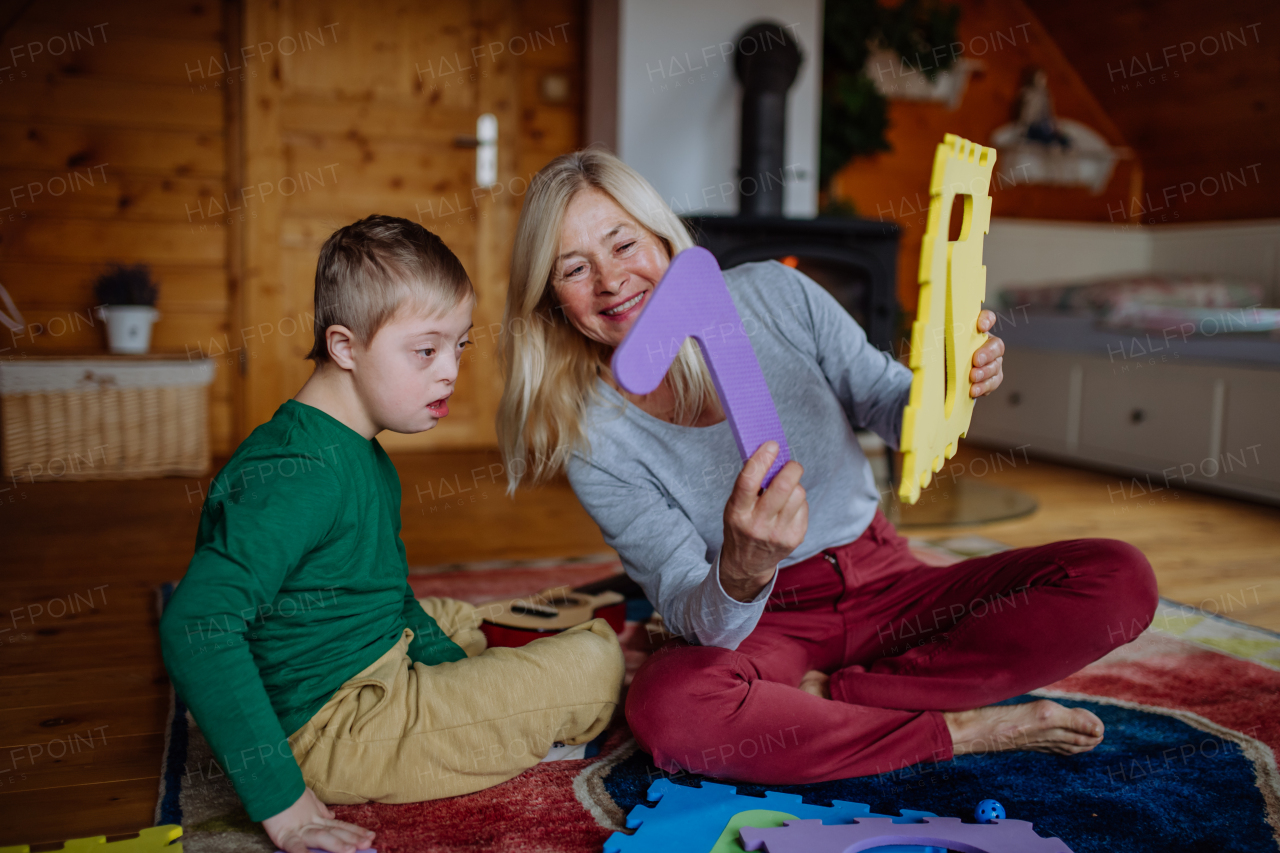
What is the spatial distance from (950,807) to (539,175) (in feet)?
2.99

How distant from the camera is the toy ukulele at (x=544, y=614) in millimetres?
1410

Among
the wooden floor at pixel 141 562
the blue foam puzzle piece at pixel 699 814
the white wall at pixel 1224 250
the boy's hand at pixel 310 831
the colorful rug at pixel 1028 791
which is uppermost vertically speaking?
the white wall at pixel 1224 250

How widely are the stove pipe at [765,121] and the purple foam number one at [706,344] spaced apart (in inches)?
86.8

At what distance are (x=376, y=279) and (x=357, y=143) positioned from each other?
2.88 m

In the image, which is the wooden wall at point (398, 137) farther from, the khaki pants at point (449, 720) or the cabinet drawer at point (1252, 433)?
the khaki pants at point (449, 720)

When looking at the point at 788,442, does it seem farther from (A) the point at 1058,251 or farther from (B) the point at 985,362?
(A) the point at 1058,251

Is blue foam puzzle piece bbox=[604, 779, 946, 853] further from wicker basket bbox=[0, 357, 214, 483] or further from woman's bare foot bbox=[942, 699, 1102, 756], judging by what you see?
wicker basket bbox=[0, 357, 214, 483]

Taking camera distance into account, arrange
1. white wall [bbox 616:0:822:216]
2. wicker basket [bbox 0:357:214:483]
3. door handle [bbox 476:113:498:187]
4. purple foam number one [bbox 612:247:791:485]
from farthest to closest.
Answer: door handle [bbox 476:113:498:187]
white wall [bbox 616:0:822:216]
wicker basket [bbox 0:357:214:483]
purple foam number one [bbox 612:247:791:485]

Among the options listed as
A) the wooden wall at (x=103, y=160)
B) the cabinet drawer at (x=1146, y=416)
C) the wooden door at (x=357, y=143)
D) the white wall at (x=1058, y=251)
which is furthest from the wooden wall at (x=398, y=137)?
the cabinet drawer at (x=1146, y=416)

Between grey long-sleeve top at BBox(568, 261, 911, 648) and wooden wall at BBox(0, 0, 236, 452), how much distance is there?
253cm

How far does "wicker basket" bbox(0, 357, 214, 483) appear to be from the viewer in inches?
118

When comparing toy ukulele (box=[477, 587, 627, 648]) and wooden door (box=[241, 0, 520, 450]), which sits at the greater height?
wooden door (box=[241, 0, 520, 450])

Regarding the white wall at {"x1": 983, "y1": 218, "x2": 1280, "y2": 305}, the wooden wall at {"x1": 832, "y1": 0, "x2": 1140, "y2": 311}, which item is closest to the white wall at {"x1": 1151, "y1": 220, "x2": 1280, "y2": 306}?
the white wall at {"x1": 983, "y1": 218, "x2": 1280, "y2": 305}

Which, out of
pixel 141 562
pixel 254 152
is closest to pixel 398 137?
pixel 254 152
